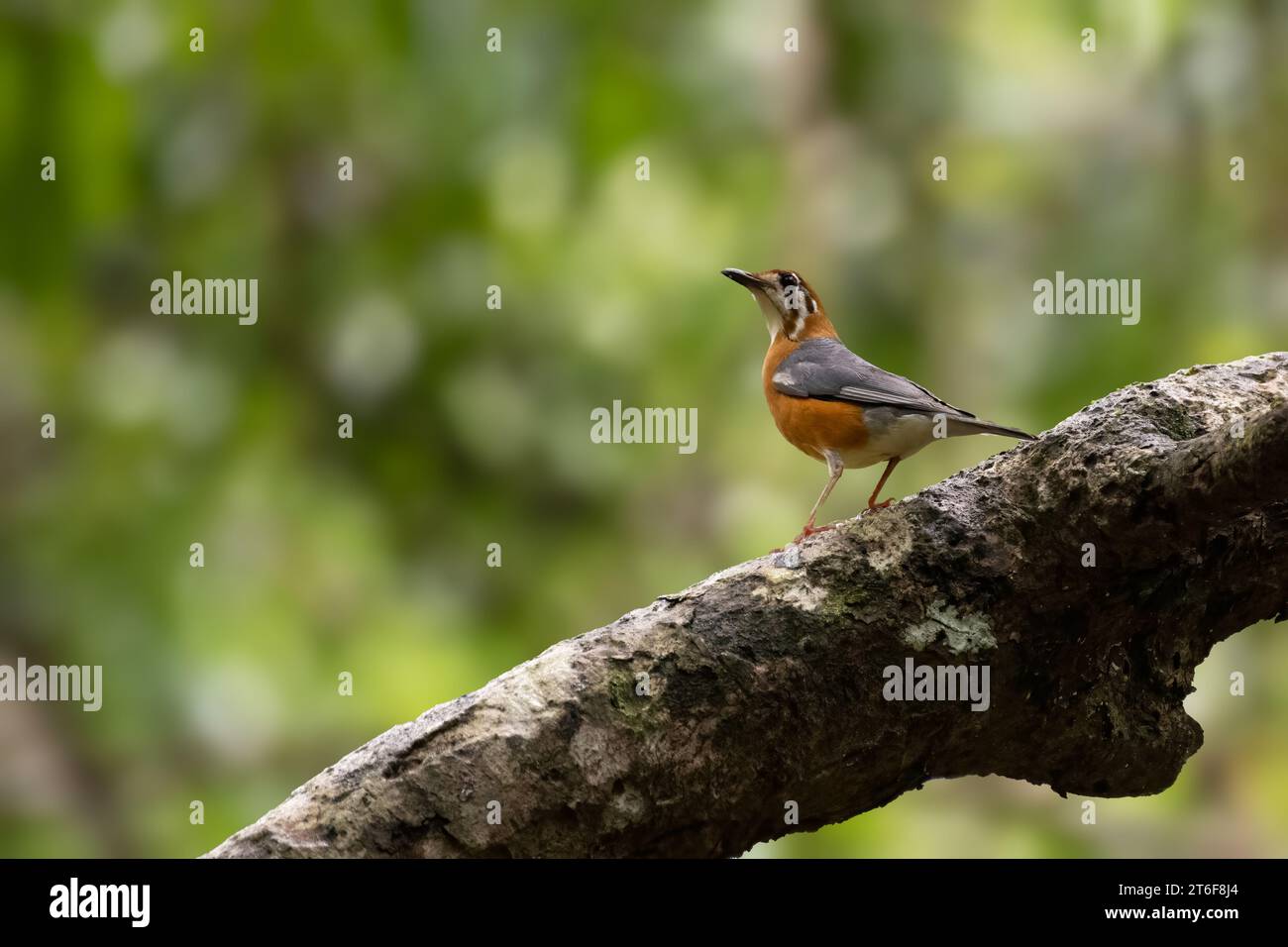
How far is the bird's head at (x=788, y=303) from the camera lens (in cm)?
443

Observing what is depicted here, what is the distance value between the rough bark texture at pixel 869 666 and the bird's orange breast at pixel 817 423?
84 cm

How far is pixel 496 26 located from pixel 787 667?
490cm

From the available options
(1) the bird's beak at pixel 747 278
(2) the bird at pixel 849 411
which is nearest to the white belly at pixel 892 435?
(2) the bird at pixel 849 411

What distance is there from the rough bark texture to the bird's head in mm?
1579

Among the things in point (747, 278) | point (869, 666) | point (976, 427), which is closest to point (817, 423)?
point (976, 427)

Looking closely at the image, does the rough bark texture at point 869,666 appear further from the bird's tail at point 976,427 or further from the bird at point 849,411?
the bird at point 849,411

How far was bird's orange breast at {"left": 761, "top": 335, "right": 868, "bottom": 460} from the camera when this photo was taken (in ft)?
12.3

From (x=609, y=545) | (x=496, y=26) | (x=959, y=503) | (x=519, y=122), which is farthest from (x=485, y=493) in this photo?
(x=959, y=503)

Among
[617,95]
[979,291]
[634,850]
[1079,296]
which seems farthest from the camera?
[979,291]

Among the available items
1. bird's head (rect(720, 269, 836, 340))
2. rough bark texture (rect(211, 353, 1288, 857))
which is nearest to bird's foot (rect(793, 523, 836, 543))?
rough bark texture (rect(211, 353, 1288, 857))

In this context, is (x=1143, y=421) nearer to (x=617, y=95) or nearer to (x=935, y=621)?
(x=935, y=621)

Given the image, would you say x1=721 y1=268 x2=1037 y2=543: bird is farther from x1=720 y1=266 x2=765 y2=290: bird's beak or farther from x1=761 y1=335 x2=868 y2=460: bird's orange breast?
x1=720 y1=266 x2=765 y2=290: bird's beak

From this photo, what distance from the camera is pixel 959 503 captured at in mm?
2855

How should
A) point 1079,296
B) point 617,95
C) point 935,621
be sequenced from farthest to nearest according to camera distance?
point 617,95, point 1079,296, point 935,621
